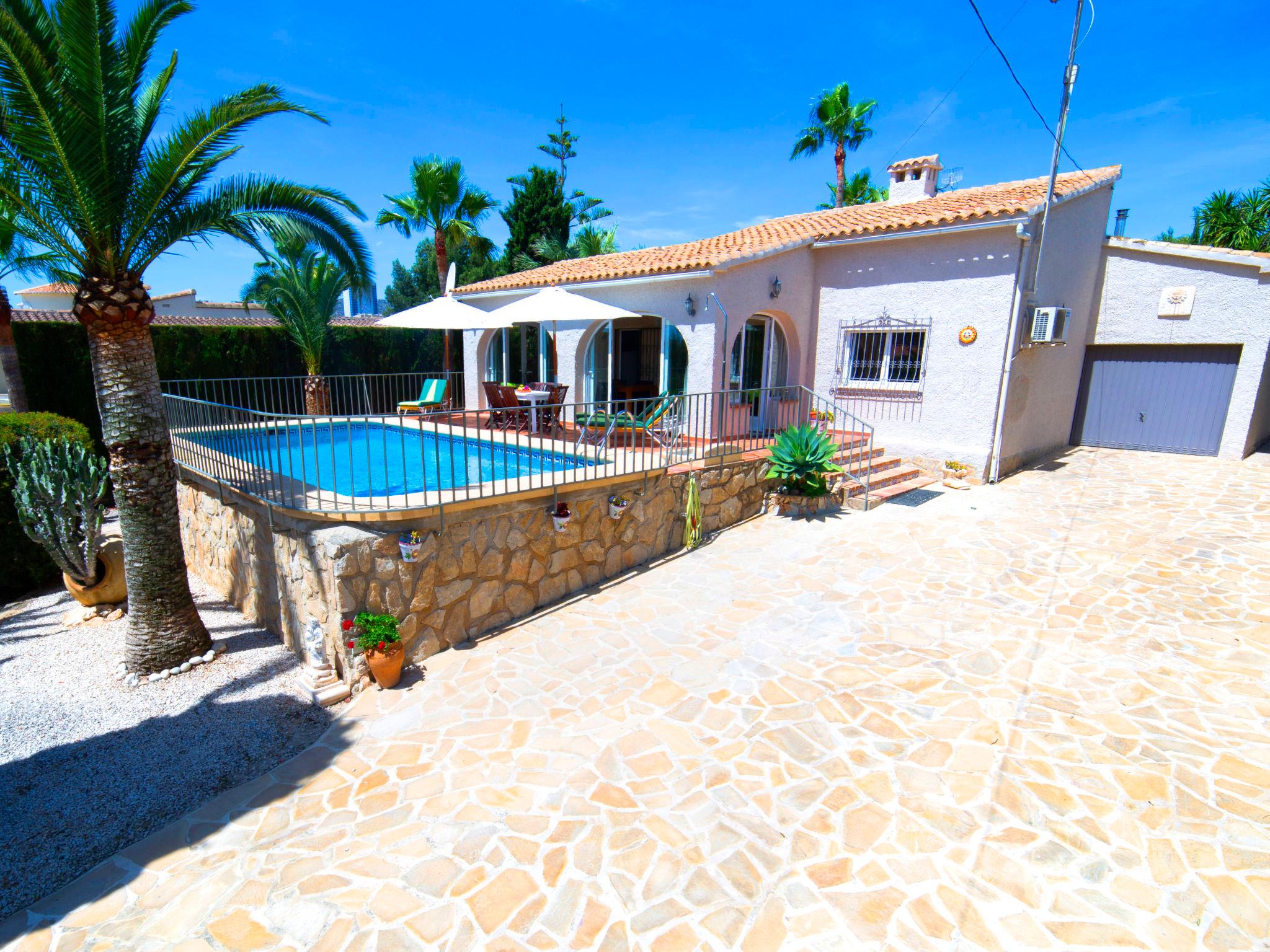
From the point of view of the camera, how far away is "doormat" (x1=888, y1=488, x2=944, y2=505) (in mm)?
10383

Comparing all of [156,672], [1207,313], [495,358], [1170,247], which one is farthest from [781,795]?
[1170,247]

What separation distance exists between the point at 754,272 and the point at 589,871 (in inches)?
405

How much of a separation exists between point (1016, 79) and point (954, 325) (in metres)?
3.83

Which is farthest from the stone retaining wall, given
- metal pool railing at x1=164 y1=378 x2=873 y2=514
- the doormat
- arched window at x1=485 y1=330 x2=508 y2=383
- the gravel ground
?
arched window at x1=485 y1=330 x2=508 y2=383

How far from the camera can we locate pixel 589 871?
3.73 meters

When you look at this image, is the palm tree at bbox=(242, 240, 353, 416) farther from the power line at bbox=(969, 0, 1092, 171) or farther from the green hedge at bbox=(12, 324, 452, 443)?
the power line at bbox=(969, 0, 1092, 171)

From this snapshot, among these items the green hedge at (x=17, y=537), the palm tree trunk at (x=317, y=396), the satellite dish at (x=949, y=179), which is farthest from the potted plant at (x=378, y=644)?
the satellite dish at (x=949, y=179)

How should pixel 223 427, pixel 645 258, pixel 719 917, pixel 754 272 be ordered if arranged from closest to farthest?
pixel 719 917 < pixel 223 427 < pixel 754 272 < pixel 645 258

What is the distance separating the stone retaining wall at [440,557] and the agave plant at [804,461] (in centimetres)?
96

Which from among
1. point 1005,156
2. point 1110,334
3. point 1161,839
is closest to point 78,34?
point 1161,839

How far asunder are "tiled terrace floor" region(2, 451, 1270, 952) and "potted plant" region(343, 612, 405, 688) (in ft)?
0.67

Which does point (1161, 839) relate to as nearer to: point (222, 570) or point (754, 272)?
point (754, 272)

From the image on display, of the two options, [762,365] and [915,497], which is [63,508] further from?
[915,497]

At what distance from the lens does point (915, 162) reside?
49.1 ft
